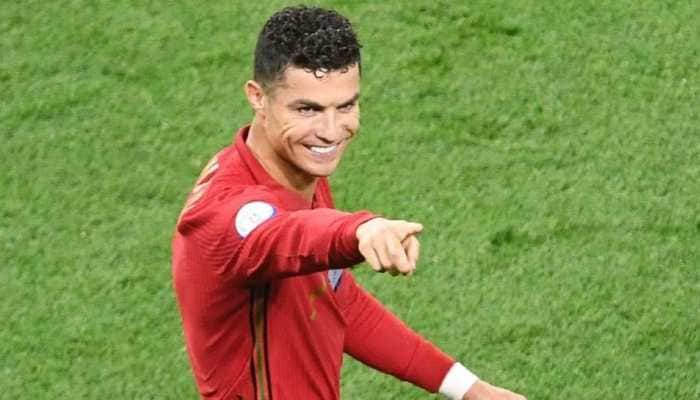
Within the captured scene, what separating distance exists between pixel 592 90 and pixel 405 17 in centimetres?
97

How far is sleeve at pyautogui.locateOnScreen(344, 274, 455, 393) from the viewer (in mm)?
4609

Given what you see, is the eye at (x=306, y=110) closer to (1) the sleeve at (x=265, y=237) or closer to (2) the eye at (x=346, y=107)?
(2) the eye at (x=346, y=107)

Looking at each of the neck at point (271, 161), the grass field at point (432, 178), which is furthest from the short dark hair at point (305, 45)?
the grass field at point (432, 178)

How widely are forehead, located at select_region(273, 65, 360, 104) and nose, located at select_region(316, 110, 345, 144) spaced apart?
33mm

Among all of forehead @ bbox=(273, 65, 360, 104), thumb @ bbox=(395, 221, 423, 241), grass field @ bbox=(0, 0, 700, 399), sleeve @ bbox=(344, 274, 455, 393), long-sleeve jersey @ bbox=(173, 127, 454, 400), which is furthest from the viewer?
grass field @ bbox=(0, 0, 700, 399)

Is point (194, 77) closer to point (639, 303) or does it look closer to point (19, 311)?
point (19, 311)

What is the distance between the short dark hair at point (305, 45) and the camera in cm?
396

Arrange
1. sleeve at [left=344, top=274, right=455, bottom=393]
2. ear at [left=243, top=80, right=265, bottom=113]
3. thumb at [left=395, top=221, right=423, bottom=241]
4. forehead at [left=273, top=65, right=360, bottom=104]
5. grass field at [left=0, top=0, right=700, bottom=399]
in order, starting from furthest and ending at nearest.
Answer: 1. grass field at [left=0, top=0, right=700, bottom=399]
2. sleeve at [left=344, top=274, right=455, bottom=393]
3. ear at [left=243, top=80, right=265, bottom=113]
4. forehead at [left=273, top=65, right=360, bottom=104]
5. thumb at [left=395, top=221, right=423, bottom=241]

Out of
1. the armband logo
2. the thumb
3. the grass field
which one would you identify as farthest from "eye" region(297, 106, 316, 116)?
the grass field

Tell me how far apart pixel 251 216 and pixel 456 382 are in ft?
3.73

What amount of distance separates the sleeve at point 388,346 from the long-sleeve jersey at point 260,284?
15 millimetres

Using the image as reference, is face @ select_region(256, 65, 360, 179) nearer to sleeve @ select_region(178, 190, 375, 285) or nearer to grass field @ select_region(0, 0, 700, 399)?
sleeve @ select_region(178, 190, 375, 285)

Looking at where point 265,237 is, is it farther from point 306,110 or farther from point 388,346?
point 388,346

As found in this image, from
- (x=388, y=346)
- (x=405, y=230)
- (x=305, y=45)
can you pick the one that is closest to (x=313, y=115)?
(x=305, y=45)
